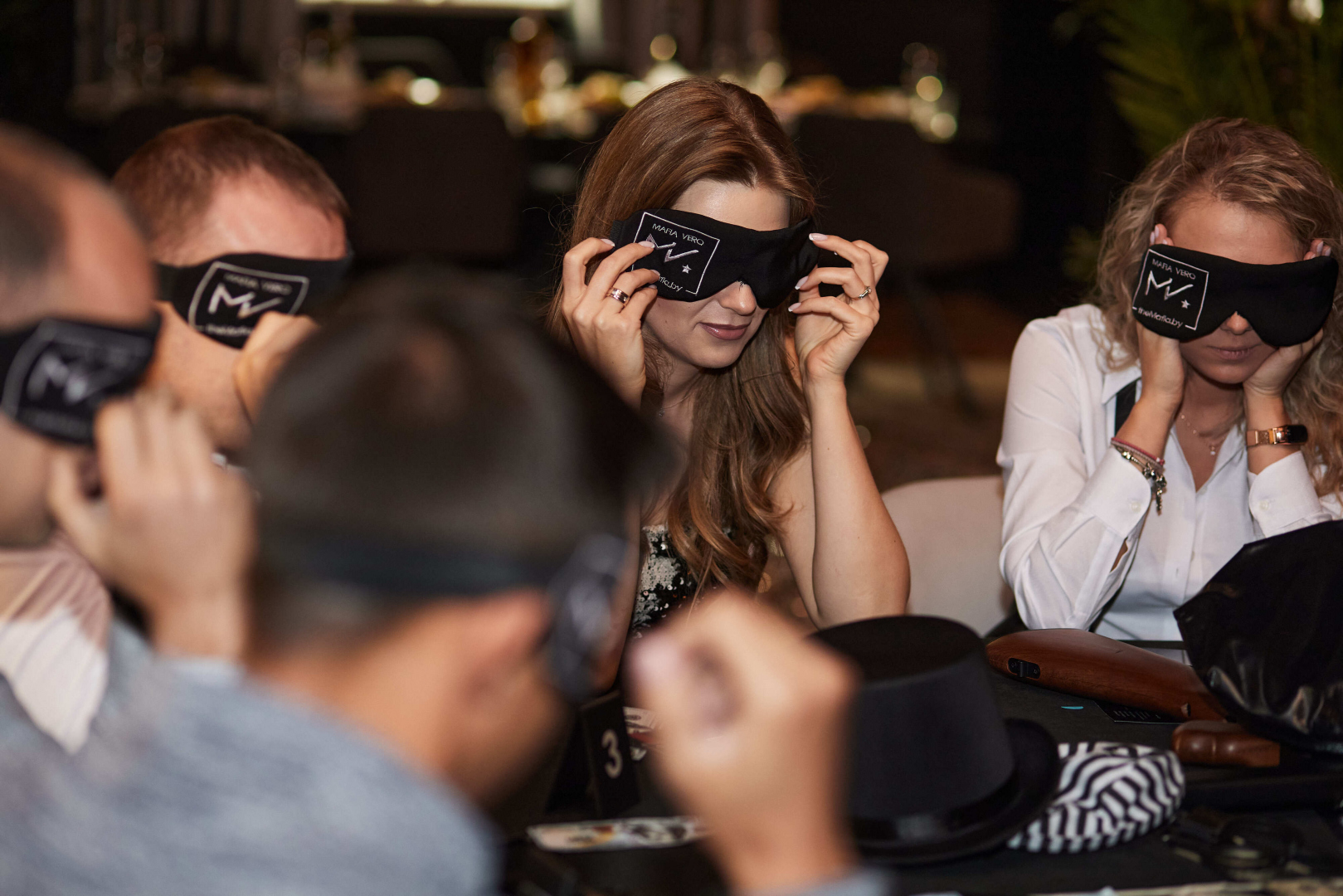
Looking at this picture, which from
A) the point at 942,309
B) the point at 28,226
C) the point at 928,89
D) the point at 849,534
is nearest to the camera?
the point at 28,226

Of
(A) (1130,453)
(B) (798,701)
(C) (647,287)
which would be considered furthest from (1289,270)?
(B) (798,701)

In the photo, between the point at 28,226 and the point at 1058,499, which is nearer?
the point at 28,226

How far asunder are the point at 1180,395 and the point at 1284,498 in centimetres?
21

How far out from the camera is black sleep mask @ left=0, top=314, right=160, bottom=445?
84 cm

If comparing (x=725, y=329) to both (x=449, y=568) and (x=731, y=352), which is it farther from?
(x=449, y=568)

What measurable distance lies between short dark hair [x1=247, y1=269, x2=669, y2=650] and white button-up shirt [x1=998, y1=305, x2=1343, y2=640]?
1240mm

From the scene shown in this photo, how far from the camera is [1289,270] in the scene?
1.75 m

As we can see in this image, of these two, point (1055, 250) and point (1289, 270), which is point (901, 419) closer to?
point (1055, 250)

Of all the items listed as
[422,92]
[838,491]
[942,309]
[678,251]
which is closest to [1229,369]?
[838,491]

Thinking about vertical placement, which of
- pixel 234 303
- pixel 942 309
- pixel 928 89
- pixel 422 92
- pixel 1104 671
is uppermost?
pixel 928 89

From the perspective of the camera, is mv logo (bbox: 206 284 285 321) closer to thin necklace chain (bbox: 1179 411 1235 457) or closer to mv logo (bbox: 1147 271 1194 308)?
mv logo (bbox: 1147 271 1194 308)

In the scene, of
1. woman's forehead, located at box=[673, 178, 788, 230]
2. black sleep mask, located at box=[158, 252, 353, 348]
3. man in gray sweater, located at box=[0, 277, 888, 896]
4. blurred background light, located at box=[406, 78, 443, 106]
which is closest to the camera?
man in gray sweater, located at box=[0, 277, 888, 896]

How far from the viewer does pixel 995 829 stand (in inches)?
40.5

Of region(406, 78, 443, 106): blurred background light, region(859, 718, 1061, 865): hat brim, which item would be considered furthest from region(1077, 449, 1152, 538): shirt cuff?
region(406, 78, 443, 106): blurred background light
